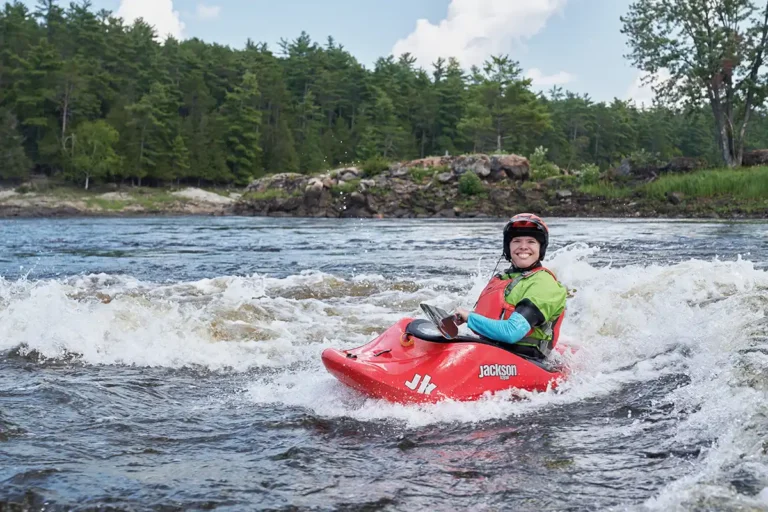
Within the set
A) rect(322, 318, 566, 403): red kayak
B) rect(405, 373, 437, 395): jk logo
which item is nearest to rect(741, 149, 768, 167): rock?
rect(322, 318, 566, 403): red kayak

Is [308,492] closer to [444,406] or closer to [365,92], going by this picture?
[444,406]

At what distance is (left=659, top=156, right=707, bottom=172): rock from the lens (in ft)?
103

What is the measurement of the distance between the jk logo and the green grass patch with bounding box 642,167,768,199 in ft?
81.2

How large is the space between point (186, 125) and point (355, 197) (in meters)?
29.0

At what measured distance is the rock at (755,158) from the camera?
32.0m

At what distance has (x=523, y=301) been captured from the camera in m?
4.90

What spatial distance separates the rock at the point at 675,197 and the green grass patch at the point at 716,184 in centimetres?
32

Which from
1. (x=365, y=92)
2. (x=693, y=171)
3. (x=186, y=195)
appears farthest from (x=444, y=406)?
(x=365, y=92)

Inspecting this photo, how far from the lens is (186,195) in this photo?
1850 inches

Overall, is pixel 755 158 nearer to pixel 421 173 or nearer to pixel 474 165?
pixel 474 165

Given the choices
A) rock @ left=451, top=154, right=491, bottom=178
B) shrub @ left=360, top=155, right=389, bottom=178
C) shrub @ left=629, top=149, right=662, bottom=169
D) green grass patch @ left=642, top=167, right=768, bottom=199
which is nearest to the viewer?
green grass patch @ left=642, top=167, right=768, bottom=199

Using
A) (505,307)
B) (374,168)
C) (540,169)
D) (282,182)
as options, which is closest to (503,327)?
(505,307)

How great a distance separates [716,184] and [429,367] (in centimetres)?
2619

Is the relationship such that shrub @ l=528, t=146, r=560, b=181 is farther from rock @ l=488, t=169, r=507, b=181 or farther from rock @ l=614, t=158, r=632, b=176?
rock @ l=614, t=158, r=632, b=176
